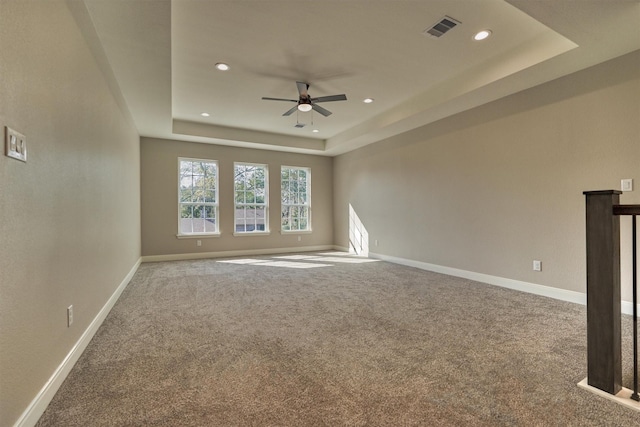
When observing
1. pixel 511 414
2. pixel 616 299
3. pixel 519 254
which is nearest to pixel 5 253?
pixel 511 414

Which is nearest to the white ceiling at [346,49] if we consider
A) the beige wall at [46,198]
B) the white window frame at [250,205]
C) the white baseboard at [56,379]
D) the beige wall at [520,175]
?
the beige wall at [520,175]

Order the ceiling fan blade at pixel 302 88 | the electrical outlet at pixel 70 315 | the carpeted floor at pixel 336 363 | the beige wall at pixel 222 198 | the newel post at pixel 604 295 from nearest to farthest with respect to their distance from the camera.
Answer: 1. the carpeted floor at pixel 336 363
2. the newel post at pixel 604 295
3. the electrical outlet at pixel 70 315
4. the ceiling fan blade at pixel 302 88
5. the beige wall at pixel 222 198

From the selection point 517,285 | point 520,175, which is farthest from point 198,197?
point 517,285

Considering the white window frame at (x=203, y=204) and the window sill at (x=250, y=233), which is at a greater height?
the white window frame at (x=203, y=204)

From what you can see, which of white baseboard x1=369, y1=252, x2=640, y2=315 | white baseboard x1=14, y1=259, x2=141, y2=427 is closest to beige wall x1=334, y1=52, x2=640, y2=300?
white baseboard x1=369, y1=252, x2=640, y2=315

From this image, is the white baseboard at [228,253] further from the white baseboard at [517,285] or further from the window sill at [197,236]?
the white baseboard at [517,285]

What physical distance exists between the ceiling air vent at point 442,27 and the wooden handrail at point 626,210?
7.16ft

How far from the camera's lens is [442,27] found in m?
3.05

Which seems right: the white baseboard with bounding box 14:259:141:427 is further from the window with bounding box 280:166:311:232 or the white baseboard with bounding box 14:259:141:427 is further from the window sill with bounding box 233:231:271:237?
the window with bounding box 280:166:311:232

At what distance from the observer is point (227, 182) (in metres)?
7.26

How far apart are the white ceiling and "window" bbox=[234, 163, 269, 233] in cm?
232

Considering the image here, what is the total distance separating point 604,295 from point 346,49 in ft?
10.4

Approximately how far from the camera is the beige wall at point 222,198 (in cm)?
653

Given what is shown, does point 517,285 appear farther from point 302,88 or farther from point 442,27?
point 302,88
